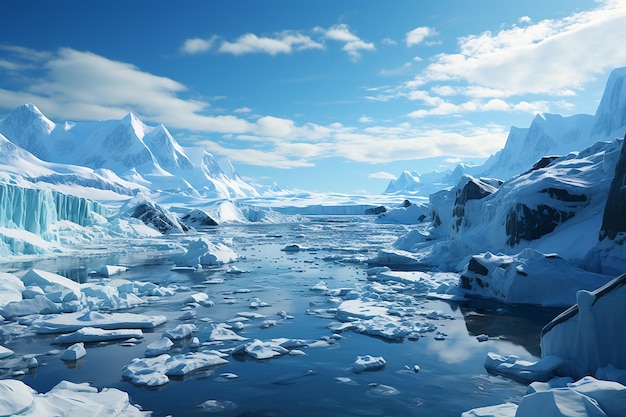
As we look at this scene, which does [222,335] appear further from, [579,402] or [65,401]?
[579,402]

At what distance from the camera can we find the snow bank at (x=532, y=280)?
40.9ft

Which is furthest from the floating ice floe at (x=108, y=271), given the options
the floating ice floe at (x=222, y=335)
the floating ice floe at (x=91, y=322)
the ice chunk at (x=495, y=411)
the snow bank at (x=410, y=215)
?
the snow bank at (x=410, y=215)

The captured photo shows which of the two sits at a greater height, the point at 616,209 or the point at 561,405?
the point at 616,209

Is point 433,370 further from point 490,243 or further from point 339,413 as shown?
point 490,243

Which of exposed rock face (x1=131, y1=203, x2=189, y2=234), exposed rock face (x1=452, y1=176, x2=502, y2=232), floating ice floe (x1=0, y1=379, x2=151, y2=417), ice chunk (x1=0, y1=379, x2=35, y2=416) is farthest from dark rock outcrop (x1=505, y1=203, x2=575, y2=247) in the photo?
exposed rock face (x1=131, y1=203, x2=189, y2=234)

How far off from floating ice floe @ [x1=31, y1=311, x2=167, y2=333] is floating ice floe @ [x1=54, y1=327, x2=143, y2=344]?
51cm

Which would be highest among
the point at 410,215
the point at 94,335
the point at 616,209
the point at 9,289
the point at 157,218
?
the point at 616,209

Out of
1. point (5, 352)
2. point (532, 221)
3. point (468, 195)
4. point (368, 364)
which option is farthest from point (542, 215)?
point (5, 352)

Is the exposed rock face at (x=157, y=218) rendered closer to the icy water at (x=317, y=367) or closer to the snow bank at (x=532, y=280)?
the icy water at (x=317, y=367)

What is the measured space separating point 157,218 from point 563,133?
124m

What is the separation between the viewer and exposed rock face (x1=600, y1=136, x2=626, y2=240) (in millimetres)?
13070

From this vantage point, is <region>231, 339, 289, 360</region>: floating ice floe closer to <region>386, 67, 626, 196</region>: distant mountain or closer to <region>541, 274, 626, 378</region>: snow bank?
<region>541, 274, 626, 378</region>: snow bank

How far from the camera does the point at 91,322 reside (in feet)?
33.9

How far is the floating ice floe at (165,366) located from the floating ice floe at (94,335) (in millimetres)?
1884
